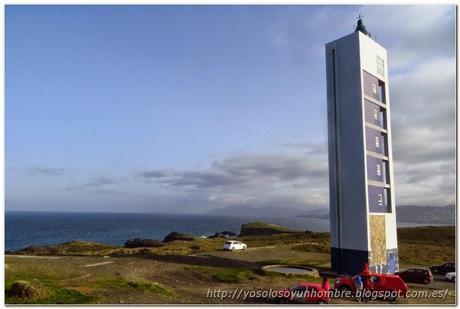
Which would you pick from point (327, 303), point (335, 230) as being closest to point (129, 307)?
point (327, 303)

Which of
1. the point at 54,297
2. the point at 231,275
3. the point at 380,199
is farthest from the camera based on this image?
the point at 380,199

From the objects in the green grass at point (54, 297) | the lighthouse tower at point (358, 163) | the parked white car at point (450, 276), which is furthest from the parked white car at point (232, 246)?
the green grass at point (54, 297)

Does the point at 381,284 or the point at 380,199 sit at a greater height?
the point at 380,199

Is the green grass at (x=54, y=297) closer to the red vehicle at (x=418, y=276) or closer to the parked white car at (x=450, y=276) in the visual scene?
the red vehicle at (x=418, y=276)

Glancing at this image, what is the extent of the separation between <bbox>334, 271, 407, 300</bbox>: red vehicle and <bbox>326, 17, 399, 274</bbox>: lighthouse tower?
29.5 feet

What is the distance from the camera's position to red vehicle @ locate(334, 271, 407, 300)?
27.8m

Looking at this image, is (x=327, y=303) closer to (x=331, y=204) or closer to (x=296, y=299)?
(x=296, y=299)

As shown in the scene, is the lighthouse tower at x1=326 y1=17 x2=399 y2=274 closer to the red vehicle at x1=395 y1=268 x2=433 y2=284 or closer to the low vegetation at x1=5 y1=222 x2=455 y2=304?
the red vehicle at x1=395 y1=268 x2=433 y2=284

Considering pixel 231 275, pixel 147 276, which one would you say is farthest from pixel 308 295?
pixel 147 276

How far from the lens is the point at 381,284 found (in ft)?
92.5

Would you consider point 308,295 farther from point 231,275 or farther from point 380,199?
point 380,199

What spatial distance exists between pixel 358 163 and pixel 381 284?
43.8 ft

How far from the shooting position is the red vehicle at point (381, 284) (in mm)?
27797

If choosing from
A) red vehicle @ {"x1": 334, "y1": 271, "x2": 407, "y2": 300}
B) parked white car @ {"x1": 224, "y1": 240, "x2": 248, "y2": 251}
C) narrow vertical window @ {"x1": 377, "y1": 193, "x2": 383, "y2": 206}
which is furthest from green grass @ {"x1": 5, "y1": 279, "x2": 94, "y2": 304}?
parked white car @ {"x1": 224, "y1": 240, "x2": 248, "y2": 251}
